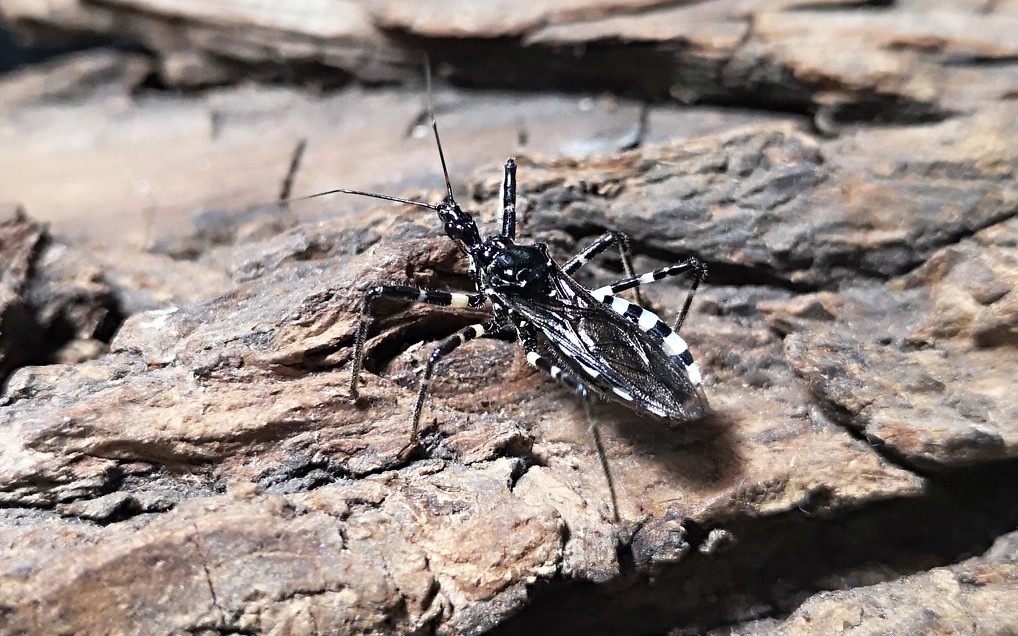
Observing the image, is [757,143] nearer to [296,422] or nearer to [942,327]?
[942,327]

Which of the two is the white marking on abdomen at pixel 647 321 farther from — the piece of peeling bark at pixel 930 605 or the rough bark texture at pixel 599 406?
the piece of peeling bark at pixel 930 605

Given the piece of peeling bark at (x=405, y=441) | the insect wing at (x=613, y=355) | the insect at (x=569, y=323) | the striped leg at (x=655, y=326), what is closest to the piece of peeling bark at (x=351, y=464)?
the piece of peeling bark at (x=405, y=441)

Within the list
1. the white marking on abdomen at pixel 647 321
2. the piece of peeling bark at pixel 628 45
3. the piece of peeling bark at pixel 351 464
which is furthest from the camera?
the piece of peeling bark at pixel 628 45

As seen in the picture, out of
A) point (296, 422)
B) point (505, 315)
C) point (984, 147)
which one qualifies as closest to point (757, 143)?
point (984, 147)

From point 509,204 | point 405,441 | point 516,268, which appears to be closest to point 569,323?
point 516,268

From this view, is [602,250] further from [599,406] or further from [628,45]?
[628,45]

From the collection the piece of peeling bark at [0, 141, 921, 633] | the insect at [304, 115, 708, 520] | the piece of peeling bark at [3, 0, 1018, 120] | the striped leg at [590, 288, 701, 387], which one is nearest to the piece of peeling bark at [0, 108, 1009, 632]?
the piece of peeling bark at [0, 141, 921, 633]

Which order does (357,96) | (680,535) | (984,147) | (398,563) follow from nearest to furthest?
(398,563), (680,535), (984,147), (357,96)
